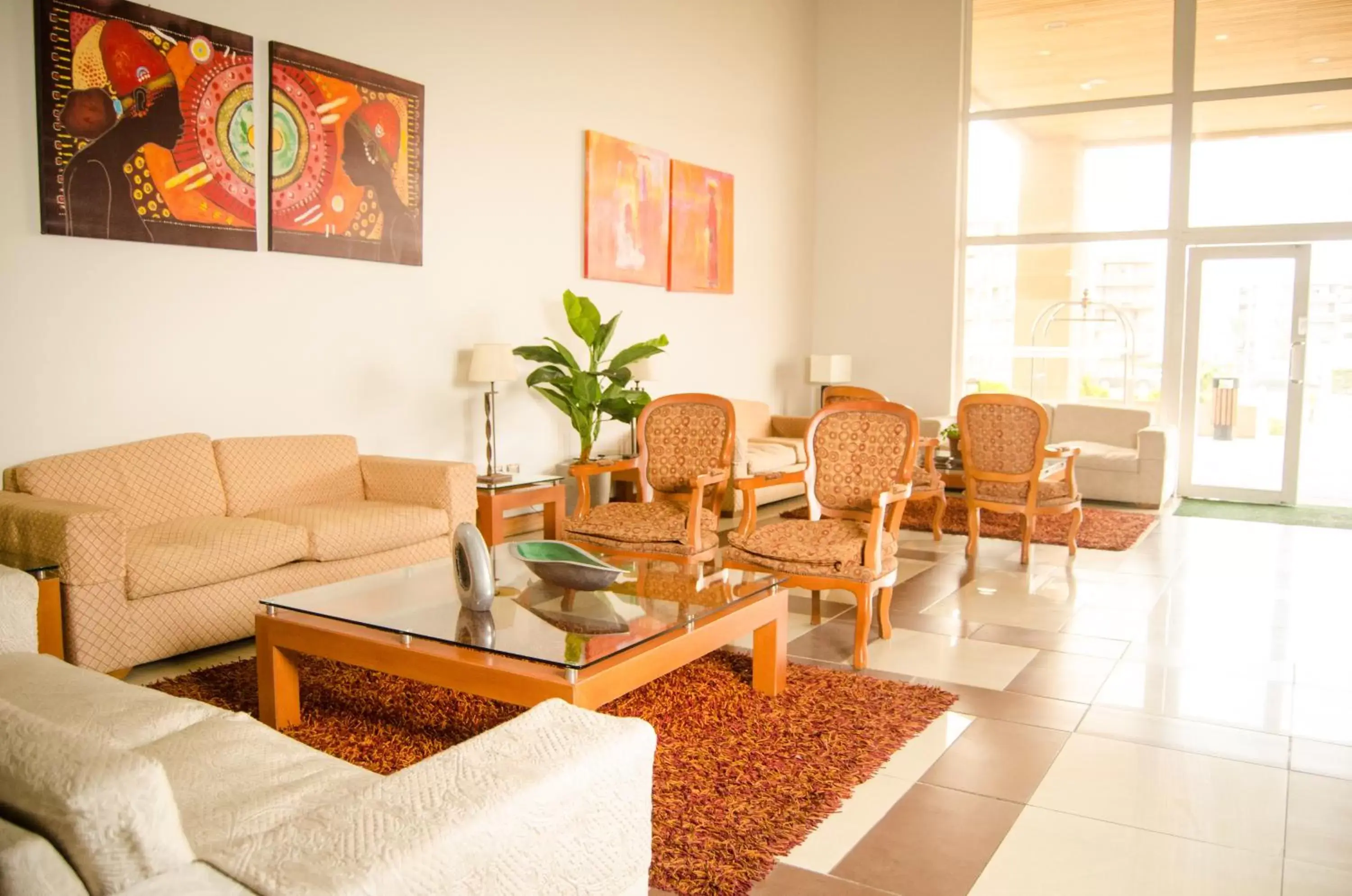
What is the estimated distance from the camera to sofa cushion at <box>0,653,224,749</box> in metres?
2.16

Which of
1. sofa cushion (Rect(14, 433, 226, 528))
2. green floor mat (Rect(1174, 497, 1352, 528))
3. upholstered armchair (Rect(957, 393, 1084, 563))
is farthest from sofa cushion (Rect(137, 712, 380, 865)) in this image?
green floor mat (Rect(1174, 497, 1352, 528))

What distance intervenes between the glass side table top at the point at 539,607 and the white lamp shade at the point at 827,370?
6185 mm

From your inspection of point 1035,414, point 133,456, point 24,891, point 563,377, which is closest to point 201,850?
point 24,891

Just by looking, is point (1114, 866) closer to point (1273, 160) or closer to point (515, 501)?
point (515, 501)

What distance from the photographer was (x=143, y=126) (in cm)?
450

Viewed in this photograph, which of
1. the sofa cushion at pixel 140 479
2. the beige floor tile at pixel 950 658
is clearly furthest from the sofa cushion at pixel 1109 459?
the sofa cushion at pixel 140 479

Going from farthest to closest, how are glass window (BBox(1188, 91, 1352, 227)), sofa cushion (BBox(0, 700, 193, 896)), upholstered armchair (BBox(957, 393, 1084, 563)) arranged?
glass window (BBox(1188, 91, 1352, 227))
upholstered armchair (BBox(957, 393, 1084, 563))
sofa cushion (BBox(0, 700, 193, 896))

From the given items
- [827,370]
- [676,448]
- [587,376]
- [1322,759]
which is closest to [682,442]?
[676,448]

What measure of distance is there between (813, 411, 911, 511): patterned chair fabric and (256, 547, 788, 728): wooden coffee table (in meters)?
1.08

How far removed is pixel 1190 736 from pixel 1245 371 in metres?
6.60

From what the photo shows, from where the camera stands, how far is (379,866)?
128cm

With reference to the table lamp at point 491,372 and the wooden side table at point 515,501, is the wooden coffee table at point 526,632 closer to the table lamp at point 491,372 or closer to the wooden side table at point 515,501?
the wooden side table at point 515,501

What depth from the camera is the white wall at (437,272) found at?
4.32 metres

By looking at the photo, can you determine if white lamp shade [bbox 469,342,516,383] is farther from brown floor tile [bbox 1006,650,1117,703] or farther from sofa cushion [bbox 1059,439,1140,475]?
sofa cushion [bbox 1059,439,1140,475]
